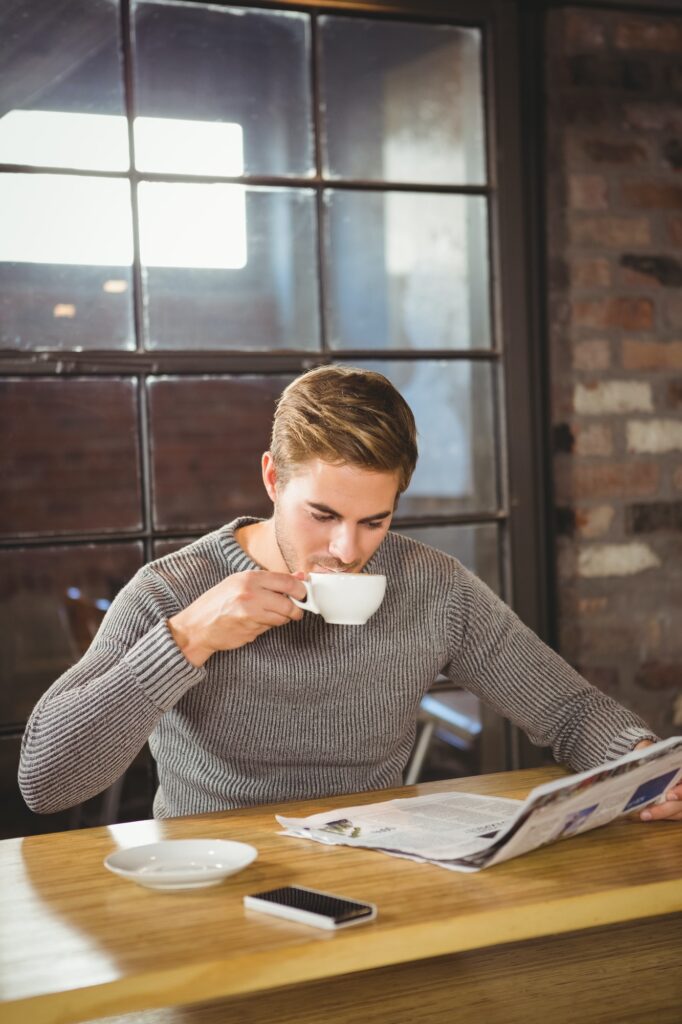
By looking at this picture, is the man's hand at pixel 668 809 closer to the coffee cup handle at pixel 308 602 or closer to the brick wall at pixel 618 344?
the coffee cup handle at pixel 308 602

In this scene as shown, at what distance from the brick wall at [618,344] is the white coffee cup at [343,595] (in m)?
1.31

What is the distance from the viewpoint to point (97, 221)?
2.39 m

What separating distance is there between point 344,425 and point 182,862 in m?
0.68

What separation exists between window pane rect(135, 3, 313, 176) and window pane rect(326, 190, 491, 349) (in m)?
0.19

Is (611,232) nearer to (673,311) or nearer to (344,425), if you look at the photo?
(673,311)

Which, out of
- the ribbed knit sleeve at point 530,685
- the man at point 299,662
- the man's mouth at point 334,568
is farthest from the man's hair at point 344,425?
the ribbed knit sleeve at point 530,685

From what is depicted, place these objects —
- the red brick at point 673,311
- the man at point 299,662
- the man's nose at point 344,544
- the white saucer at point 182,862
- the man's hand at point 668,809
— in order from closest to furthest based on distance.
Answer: the white saucer at point 182,862
the man's hand at point 668,809
the man at point 299,662
the man's nose at point 344,544
the red brick at point 673,311

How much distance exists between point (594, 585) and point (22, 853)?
173 centimetres

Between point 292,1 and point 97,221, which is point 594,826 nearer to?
point 97,221

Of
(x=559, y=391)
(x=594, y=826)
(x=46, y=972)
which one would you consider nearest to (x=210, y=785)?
(x=594, y=826)

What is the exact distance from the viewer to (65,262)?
2.36 metres

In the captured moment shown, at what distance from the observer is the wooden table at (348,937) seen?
3.24 feet

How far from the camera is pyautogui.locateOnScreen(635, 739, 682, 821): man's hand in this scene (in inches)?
55.9

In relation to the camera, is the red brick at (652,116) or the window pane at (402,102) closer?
the window pane at (402,102)
